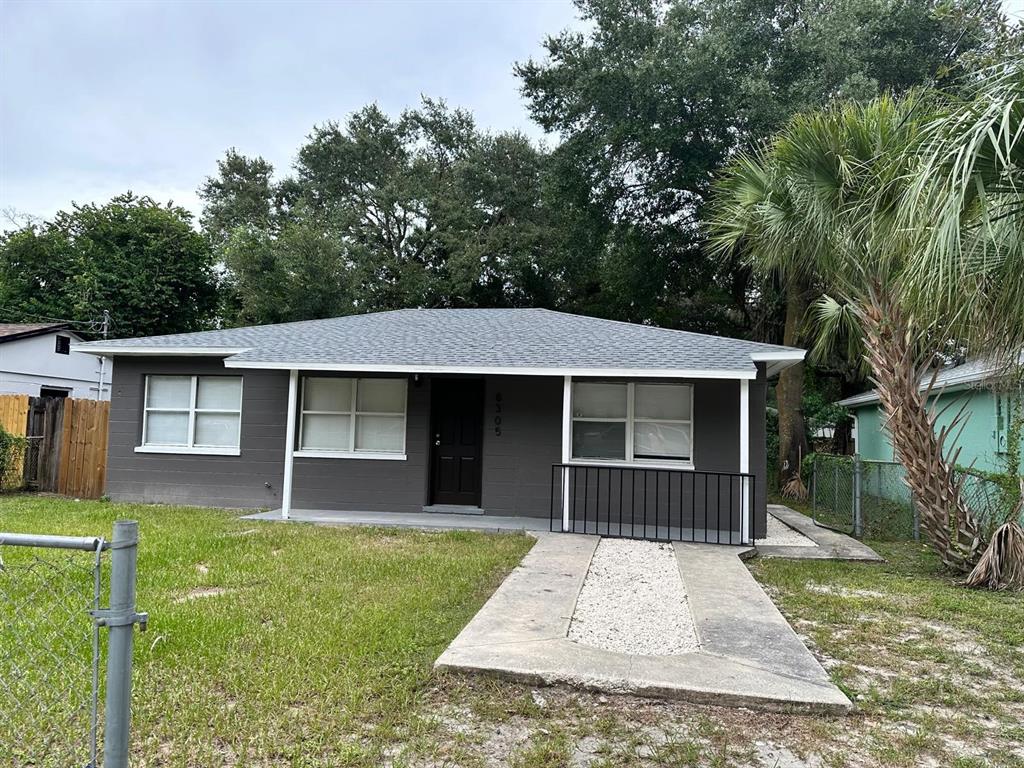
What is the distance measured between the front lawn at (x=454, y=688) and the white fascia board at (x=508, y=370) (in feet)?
9.72

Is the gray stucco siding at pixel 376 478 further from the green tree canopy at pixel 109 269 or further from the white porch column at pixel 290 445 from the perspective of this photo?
the green tree canopy at pixel 109 269

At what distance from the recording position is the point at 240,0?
12.0 m

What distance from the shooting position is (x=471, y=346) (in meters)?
10.2

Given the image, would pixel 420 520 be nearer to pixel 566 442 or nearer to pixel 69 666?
pixel 566 442

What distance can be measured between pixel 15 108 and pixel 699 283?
65.6 feet

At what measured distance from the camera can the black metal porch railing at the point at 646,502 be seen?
875 cm

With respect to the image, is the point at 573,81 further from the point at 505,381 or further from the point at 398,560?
the point at 398,560

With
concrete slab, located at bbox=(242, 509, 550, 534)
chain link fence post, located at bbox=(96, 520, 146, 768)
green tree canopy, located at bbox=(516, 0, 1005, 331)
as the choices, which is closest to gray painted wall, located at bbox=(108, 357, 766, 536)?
concrete slab, located at bbox=(242, 509, 550, 534)

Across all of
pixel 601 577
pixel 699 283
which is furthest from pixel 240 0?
pixel 699 283

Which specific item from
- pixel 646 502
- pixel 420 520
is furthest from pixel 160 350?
pixel 646 502

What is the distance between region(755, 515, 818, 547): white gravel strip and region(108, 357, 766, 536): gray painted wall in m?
1.20

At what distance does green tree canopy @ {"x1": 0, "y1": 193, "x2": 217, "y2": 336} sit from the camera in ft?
80.1

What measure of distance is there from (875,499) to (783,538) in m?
2.78

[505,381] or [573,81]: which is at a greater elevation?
[573,81]
